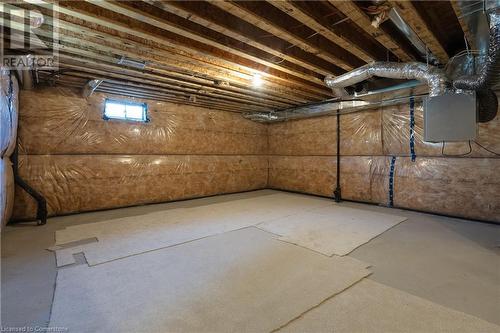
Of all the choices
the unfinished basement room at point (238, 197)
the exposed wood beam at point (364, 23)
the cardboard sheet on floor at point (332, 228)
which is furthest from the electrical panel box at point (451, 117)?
the cardboard sheet on floor at point (332, 228)

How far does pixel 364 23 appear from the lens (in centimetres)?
209

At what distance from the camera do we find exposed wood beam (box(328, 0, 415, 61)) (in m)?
1.84

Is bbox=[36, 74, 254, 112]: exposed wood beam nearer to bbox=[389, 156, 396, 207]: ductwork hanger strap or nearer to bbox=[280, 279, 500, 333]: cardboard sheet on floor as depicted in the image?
bbox=[389, 156, 396, 207]: ductwork hanger strap

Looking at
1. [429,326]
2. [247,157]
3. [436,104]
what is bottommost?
[429,326]

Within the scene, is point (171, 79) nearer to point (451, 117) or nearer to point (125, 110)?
point (125, 110)

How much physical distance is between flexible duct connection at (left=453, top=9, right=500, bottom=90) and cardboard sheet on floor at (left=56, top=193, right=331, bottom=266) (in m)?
2.77

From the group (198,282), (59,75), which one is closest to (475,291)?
(198,282)

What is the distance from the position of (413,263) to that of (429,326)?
91cm

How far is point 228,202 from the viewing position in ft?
16.0

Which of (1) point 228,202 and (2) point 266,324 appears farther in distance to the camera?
(1) point 228,202

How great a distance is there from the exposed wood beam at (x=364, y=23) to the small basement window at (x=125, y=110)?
399 centimetres

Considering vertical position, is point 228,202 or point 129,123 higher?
point 129,123

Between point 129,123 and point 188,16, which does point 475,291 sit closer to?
point 188,16

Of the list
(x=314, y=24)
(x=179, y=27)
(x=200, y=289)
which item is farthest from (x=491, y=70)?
(x=200, y=289)
